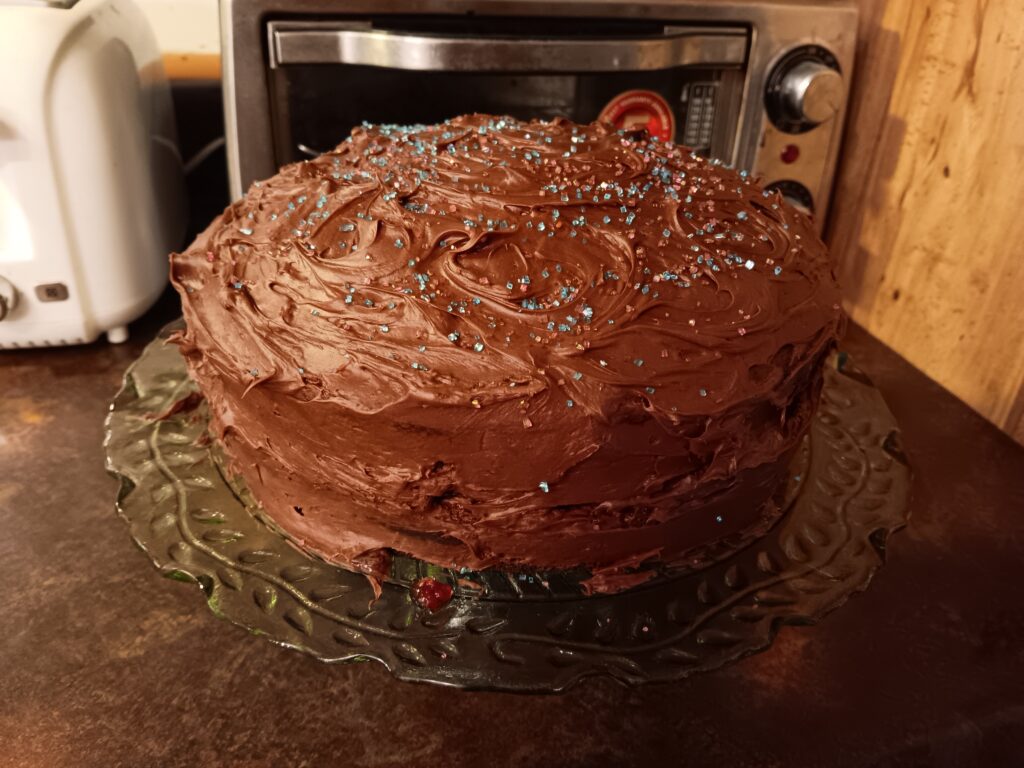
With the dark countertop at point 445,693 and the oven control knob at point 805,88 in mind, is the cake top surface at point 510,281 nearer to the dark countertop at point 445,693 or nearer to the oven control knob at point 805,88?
the dark countertop at point 445,693

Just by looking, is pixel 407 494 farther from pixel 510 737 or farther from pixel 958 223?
pixel 958 223

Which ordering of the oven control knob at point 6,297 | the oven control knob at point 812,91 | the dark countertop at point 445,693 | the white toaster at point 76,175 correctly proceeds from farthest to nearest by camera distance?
the oven control knob at point 812,91, the oven control knob at point 6,297, the white toaster at point 76,175, the dark countertop at point 445,693

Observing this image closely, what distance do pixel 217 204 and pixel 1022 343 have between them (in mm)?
2322

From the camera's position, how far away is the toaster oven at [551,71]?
1646 mm

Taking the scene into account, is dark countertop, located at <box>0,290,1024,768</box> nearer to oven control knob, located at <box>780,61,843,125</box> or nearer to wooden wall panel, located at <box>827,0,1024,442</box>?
wooden wall panel, located at <box>827,0,1024,442</box>

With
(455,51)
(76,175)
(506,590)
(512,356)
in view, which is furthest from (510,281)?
(76,175)

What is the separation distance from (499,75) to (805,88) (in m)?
0.73

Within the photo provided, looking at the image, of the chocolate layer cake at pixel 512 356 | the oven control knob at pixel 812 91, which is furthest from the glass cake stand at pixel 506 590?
the oven control knob at pixel 812 91

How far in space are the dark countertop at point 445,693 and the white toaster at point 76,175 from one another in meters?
0.56

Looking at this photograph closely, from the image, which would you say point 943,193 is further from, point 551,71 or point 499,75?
point 499,75

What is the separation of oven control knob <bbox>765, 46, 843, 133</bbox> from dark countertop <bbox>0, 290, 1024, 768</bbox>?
108 cm

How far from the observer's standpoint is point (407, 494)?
110 cm

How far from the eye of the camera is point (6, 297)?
1687 mm

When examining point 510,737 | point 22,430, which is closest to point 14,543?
point 22,430
